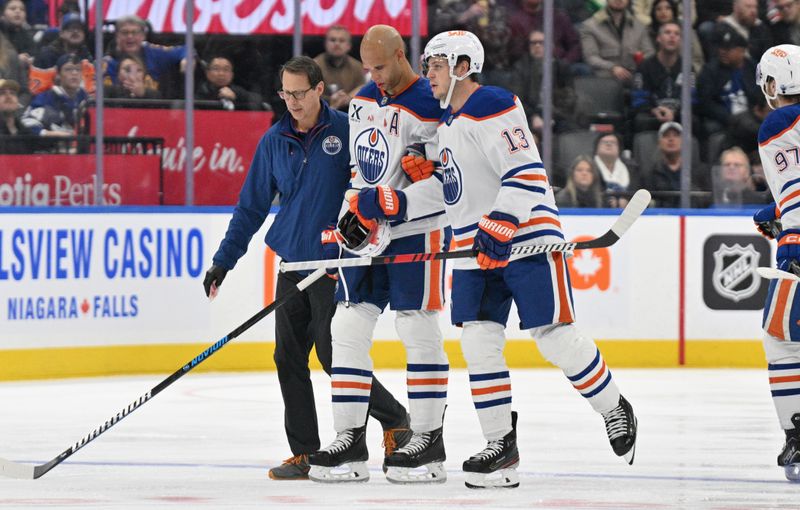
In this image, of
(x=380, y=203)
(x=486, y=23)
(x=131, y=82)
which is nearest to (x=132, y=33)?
(x=131, y=82)

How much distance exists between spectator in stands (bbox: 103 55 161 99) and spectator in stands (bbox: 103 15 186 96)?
2 centimetres

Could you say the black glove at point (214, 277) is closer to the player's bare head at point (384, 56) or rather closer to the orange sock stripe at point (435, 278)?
the orange sock stripe at point (435, 278)

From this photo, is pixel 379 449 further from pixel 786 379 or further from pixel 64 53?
pixel 64 53

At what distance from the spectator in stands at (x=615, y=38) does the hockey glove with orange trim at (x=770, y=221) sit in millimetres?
4083

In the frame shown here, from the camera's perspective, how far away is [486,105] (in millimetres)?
4438

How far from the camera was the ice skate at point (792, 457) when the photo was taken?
4.68 m

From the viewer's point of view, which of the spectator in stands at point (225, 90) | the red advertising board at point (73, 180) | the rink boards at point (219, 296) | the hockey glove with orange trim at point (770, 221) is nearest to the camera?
the hockey glove with orange trim at point (770, 221)

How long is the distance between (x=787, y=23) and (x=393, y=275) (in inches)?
201

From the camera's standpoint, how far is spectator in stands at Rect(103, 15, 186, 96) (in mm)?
8328

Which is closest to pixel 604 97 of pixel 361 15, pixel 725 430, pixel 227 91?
pixel 361 15

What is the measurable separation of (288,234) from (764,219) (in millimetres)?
1478

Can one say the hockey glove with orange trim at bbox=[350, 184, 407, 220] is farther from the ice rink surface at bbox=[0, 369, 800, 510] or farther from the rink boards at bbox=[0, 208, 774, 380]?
the rink boards at bbox=[0, 208, 774, 380]

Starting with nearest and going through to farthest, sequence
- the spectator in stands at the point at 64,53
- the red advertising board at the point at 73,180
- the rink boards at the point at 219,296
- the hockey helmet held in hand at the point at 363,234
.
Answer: the hockey helmet held in hand at the point at 363,234 < the rink boards at the point at 219,296 < the red advertising board at the point at 73,180 < the spectator in stands at the point at 64,53

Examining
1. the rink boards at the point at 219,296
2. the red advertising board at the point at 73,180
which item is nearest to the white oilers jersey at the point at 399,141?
the rink boards at the point at 219,296
